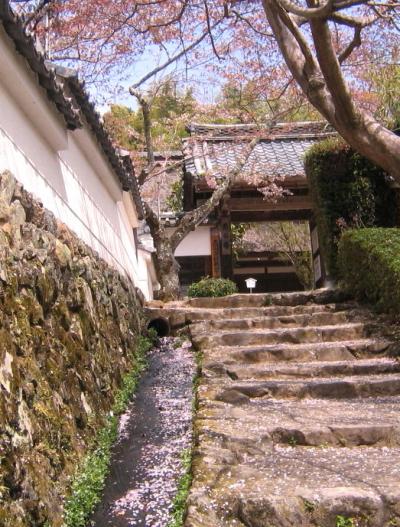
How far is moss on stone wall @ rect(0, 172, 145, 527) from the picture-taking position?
10.3 ft

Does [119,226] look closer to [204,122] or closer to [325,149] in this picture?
[325,149]

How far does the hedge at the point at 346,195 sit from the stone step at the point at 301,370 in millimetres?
4097

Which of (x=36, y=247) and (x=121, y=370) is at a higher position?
(x=36, y=247)

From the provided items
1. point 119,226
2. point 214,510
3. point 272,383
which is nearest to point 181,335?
point 119,226

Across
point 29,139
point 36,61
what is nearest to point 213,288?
point 29,139

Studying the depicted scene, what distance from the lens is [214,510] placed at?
369 centimetres

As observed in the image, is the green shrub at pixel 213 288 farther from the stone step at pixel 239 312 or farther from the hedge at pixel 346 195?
the hedge at pixel 346 195

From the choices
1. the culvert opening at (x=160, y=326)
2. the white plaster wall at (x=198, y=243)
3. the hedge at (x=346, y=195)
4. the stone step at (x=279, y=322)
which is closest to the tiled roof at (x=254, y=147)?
the white plaster wall at (x=198, y=243)

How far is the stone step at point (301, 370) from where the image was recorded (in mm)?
6684

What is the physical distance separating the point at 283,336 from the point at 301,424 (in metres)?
2.92

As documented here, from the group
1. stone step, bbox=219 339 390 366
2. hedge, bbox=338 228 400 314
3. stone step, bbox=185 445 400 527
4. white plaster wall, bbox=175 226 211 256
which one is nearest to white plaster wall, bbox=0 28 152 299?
stone step, bbox=219 339 390 366

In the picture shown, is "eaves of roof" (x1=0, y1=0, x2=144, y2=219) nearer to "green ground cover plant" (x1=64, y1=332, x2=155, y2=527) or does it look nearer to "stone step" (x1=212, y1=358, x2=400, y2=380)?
"green ground cover plant" (x1=64, y1=332, x2=155, y2=527)

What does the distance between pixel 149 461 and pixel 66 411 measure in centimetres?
88

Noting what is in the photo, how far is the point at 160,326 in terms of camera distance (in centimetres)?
1002
